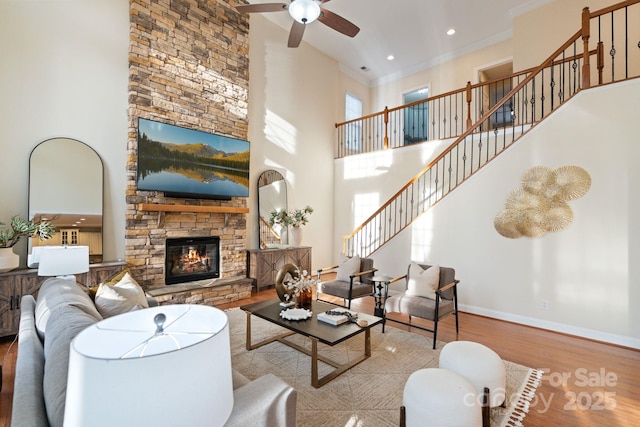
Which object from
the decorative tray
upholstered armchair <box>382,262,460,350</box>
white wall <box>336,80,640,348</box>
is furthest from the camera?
white wall <box>336,80,640,348</box>

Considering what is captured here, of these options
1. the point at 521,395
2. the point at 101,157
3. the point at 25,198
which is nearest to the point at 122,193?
the point at 101,157

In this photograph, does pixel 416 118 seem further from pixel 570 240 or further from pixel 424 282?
pixel 424 282

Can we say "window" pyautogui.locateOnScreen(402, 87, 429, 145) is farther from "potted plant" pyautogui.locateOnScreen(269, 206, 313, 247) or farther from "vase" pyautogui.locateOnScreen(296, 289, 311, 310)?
"vase" pyautogui.locateOnScreen(296, 289, 311, 310)

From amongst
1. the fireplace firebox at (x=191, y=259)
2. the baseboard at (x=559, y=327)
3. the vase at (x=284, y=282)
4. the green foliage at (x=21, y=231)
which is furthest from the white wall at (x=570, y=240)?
the green foliage at (x=21, y=231)

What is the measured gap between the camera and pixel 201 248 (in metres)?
5.11

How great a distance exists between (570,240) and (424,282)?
197cm

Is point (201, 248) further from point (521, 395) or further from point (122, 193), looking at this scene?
point (521, 395)

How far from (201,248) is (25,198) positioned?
89.4 inches

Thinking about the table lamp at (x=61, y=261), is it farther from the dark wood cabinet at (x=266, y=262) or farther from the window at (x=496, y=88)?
the window at (x=496, y=88)

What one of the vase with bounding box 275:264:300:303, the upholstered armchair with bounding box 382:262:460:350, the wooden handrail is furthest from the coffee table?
the wooden handrail

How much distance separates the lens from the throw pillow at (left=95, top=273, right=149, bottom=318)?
2320 millimetres

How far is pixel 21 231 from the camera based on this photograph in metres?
3.33

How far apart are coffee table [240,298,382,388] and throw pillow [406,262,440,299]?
0.95 m

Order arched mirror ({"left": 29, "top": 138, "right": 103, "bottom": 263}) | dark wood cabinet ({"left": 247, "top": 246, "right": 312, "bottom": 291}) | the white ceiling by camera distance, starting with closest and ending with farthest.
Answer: arched mirror ({"left": 29, "top": 138, "right": 103, "bottom": 263})
dark wood cabinet ({"left": 247, "top": 246, "right": 312, "bottom": 291})
the white ceiling
